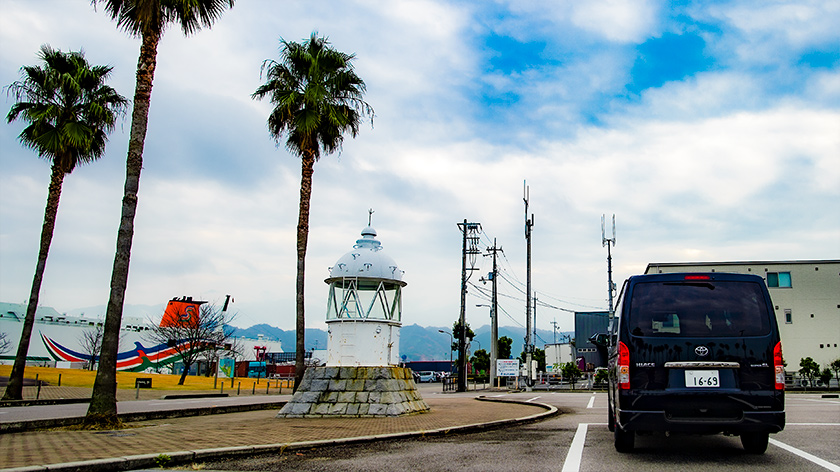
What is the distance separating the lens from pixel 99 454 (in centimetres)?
803

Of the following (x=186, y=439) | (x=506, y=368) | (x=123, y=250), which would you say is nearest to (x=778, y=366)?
(x=186, y=439)

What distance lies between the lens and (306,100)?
20078 mm

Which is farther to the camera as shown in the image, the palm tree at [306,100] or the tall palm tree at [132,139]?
the palm tree at [306,100]

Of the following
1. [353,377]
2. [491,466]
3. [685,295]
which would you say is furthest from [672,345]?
[353,377]

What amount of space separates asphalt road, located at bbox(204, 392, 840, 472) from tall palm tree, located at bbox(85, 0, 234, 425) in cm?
639

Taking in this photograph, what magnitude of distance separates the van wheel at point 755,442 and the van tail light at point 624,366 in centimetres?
172

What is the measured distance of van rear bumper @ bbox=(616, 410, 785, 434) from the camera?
6746 millimetres

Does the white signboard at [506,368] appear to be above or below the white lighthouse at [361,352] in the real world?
below

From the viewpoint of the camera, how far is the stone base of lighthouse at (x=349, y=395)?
15.4m

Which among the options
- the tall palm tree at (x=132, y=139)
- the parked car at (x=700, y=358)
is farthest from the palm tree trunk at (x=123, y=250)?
the parked car at (x=700, y=358)

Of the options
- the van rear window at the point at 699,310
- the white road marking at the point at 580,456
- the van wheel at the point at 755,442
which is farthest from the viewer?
the van wheel at the point at 755,442

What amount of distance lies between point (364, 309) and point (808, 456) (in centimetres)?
1127

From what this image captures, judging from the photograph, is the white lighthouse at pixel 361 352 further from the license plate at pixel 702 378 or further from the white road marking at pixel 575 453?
the license plate at pixel 702 378

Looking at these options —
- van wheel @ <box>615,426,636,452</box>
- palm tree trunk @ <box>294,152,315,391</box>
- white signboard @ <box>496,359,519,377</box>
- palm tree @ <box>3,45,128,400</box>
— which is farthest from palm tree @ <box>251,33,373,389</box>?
white signboard @ <box>496,359,519,377</box>
